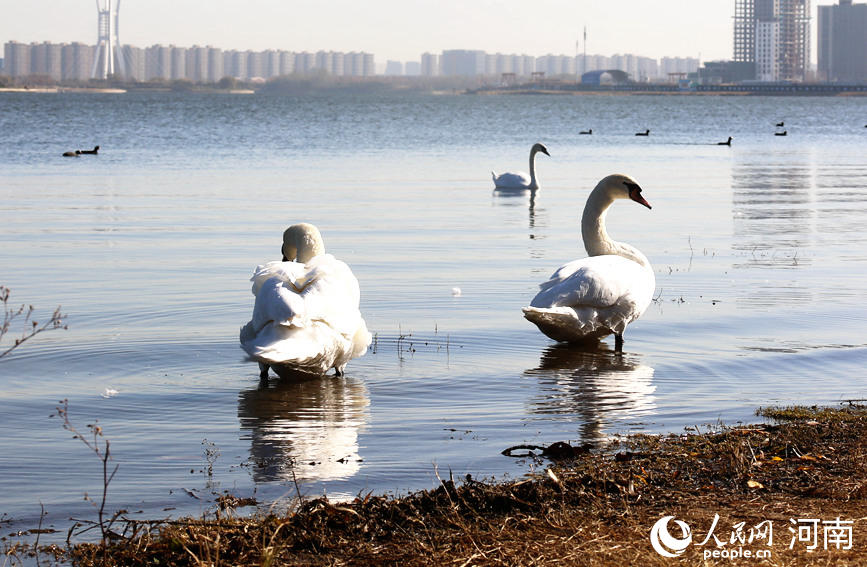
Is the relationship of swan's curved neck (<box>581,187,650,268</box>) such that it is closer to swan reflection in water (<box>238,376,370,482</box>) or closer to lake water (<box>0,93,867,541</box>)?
lake water (<box>0,93,867,541</box>)

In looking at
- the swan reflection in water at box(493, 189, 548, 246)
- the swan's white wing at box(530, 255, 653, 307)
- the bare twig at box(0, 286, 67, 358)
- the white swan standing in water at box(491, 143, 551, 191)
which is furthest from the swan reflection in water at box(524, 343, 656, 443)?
the white swan standing in water at box(491, 143, 551, 191)

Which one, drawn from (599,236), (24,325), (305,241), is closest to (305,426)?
(305,241)

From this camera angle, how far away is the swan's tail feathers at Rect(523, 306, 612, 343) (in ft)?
26.3

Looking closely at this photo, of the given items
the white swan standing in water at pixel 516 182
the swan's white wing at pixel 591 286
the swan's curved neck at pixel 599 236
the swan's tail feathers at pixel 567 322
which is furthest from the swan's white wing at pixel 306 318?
the white swan standing in water at pixel 516 182

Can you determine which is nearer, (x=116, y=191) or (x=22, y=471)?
(x=22, y=471)

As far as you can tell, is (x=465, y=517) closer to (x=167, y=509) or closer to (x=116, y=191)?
(x=167, y=509)

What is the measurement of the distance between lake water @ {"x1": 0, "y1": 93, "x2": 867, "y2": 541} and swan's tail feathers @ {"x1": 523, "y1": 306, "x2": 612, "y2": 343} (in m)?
0.17

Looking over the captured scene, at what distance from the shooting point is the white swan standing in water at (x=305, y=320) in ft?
22.5

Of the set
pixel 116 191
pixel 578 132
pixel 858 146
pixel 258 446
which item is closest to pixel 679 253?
pixel 258 446

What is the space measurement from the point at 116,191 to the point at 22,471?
16893mm

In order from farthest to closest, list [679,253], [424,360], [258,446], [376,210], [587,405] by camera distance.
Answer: [376,210] < [679,253] < [424,360] < [587,405] < [258,446]

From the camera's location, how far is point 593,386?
7.42 m

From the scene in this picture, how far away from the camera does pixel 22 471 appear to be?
18.5 feet

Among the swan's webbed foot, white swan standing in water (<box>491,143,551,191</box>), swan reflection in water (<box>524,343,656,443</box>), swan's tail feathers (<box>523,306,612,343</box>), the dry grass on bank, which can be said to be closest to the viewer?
the dry grass on bank
